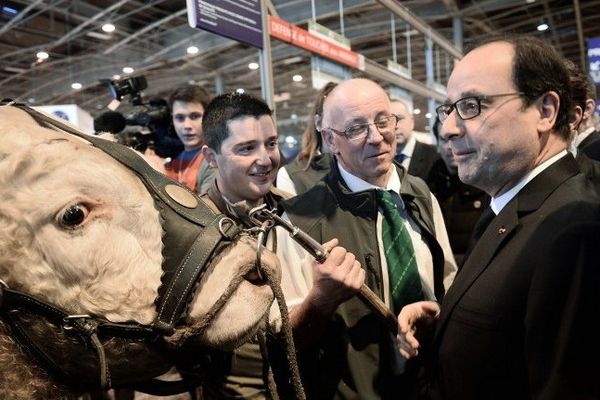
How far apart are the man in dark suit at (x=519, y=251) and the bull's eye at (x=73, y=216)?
88 centimetres

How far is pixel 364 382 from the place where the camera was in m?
1.48

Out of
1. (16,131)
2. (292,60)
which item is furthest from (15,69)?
(16,131)

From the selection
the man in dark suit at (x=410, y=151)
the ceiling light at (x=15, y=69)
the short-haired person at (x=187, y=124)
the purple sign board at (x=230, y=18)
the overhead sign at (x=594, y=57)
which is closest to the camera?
the purple sign board at (x=230, y=18)

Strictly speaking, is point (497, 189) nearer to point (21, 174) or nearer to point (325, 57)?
point (21, 174)

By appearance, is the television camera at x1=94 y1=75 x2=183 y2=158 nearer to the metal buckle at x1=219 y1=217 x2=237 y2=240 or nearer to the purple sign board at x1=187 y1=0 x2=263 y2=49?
the purple sign board at x1=187 y1=0 x2=263 y2=49

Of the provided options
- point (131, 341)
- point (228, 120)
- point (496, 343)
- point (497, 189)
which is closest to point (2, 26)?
point (228, 120)

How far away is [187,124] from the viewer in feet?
10.1

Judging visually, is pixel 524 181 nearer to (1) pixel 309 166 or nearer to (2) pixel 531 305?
(2) pixel 531 305

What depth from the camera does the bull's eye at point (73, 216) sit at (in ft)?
3.07

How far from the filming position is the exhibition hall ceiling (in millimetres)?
4250

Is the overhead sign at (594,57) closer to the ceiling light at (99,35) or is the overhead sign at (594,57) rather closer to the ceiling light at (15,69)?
the ceiling light at (99,35)

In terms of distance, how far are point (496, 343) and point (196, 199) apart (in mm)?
773

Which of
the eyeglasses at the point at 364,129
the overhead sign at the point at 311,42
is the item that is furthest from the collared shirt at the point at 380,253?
the overhead sign at the point at 311,42

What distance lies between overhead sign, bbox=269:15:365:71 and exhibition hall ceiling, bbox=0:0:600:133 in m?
0.17
